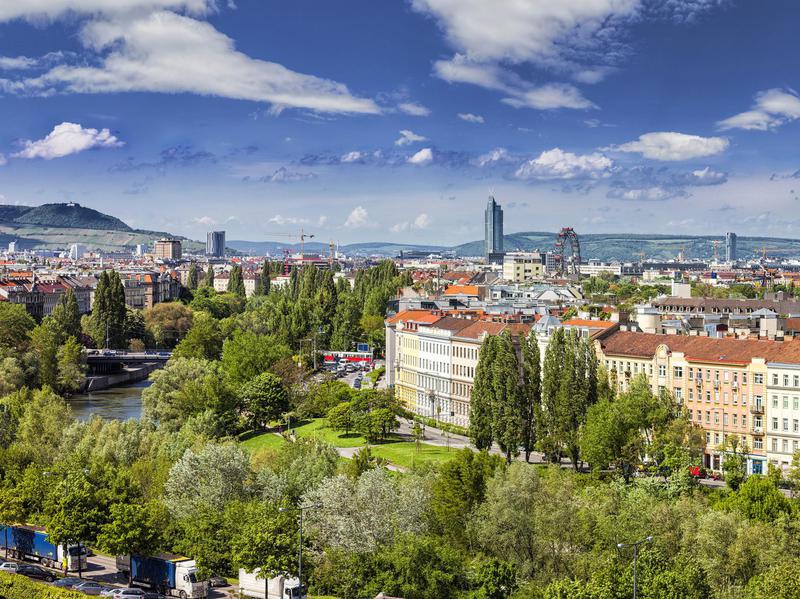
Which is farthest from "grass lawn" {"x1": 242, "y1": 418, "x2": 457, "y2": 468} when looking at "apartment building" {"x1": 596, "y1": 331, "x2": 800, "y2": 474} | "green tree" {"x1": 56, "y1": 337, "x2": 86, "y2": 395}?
"green tree" {"x1": 56, "y1": 337, "x2": 86, "y2": 395}

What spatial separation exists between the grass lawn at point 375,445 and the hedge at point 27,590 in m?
32.5

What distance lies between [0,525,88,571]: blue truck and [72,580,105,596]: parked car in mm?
4218

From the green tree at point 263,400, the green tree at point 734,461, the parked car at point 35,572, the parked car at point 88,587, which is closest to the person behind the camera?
the parked car at point 88,587

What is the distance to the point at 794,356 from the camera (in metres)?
80.0

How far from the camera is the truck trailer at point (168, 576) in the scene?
161 ft

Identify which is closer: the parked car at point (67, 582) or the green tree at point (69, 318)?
the parked car at point (67, 582)

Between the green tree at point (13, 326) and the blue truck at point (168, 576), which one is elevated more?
the green tree at point (13, 326)

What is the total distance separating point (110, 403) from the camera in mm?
126188

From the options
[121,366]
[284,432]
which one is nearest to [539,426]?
[284,432]

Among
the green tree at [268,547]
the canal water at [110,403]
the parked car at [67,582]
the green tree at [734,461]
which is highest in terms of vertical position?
the green tree at [268,547]

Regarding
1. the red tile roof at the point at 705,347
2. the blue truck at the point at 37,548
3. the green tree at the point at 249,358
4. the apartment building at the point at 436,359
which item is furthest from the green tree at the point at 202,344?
the blue truck at the point at 37,548

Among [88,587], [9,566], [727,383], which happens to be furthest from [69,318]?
[88,587]

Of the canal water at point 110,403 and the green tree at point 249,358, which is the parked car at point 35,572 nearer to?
the canal water at point 110,403

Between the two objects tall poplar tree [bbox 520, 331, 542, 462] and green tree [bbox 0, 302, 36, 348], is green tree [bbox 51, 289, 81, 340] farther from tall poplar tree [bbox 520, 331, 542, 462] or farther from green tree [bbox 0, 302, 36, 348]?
tall poplar tree [bbox 520, 331, 542, 462]
